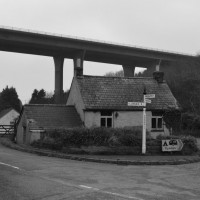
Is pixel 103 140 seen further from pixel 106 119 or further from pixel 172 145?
pixel 106 119

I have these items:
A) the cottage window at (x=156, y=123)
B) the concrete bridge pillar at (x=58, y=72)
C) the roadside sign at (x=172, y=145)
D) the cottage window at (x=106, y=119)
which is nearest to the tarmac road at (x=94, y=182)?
the roadside sign at (x=172, y=145)

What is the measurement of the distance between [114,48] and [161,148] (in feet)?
178

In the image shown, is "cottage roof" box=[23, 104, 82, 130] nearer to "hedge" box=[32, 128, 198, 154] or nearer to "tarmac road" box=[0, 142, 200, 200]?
"hedge" box=[32, 128, 198, 154]

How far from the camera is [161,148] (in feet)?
68.0

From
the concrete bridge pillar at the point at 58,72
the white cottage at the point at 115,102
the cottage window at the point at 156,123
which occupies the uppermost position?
the concrete bridge pillar at the point at 58,72

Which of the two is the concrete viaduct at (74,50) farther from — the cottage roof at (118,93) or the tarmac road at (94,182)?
the tarmac road at (94,182)

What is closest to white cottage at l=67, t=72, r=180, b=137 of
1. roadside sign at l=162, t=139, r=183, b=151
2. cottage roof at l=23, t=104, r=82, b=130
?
cottage roof at l=23, t=104, r=82, b=130

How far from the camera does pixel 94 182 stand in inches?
462

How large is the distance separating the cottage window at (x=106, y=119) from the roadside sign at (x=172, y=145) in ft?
24.7

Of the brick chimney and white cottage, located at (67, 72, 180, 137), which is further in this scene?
the brick chimney

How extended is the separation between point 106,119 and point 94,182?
15959 millimetres

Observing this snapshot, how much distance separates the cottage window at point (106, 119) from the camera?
90.2ft

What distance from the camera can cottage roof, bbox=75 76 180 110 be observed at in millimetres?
27578

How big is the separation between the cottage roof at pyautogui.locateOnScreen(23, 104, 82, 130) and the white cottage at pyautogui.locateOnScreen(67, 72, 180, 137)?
635 millimetres
